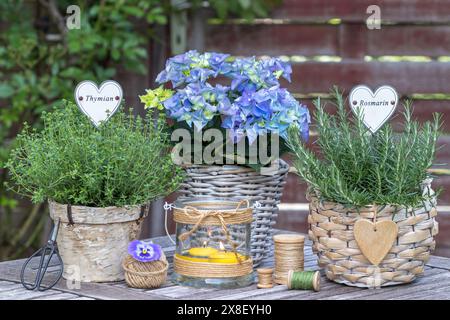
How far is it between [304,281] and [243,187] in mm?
244

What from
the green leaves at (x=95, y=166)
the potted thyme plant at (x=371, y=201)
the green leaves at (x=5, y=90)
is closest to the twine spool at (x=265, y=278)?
the potted thyme plant at (x=371, y=201)

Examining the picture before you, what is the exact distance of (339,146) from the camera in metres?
1.69

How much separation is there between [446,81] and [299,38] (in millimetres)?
544

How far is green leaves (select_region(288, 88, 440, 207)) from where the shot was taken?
5.35 ft

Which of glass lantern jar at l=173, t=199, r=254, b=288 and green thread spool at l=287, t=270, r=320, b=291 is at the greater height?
glass lantern jar at l=173, t=199, r=254, b=288

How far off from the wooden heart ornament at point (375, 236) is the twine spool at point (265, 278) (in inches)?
7.1

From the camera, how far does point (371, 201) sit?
1.64 meters

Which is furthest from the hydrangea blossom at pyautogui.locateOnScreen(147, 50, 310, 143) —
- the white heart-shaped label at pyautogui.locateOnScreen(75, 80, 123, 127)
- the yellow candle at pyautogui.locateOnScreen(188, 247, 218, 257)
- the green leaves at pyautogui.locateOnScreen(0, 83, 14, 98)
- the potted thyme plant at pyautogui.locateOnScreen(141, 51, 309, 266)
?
the green leaves at pyautogui.locateOnScreen(0, 83, 14, 98)

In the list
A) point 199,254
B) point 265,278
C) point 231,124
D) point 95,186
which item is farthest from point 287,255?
point 95,186

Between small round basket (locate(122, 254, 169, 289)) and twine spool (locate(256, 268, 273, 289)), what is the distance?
0.59 feet

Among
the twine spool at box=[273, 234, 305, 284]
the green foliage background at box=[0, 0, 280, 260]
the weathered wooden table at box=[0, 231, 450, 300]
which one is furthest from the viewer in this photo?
the green foliage background at box=[0, 0, 280, 260]

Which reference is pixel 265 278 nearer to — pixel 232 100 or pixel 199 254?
pixel 199 254

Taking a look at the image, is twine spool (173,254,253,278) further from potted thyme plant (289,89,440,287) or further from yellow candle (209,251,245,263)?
potted thyme plant (289,89,440,287)

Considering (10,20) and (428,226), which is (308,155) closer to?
(428,226)
